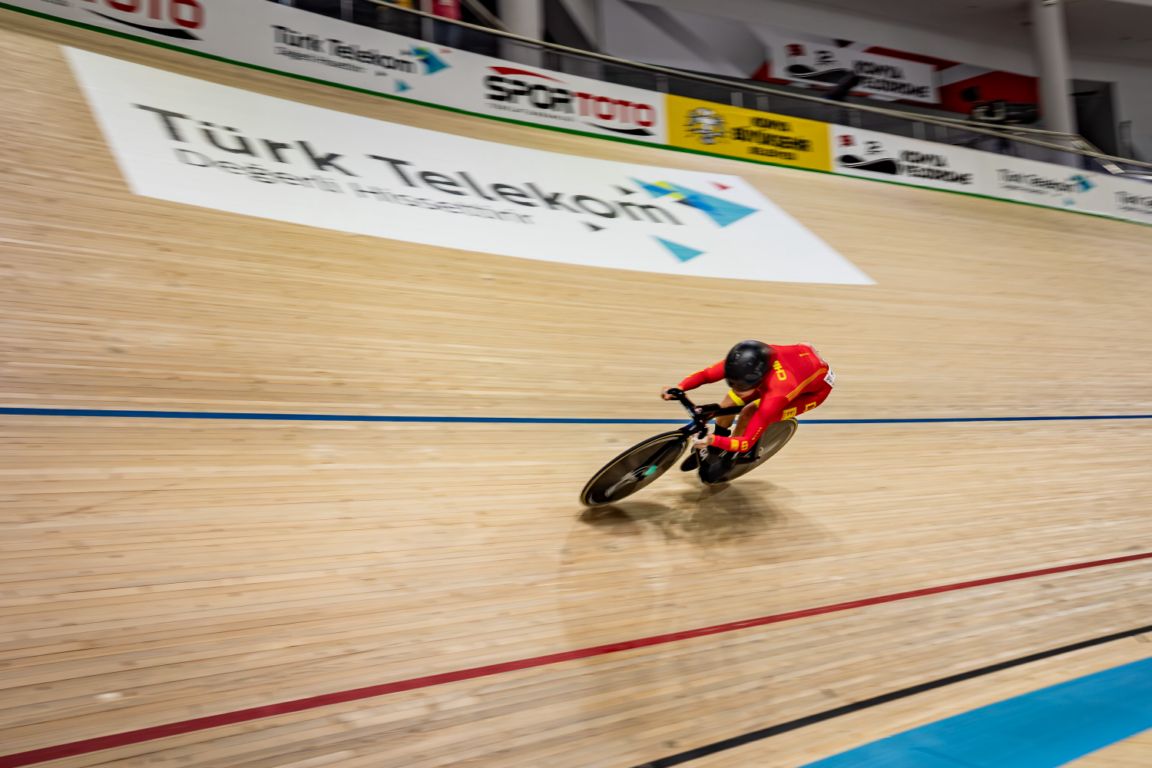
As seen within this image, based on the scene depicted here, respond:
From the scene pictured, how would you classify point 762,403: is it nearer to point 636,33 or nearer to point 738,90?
point 738,90

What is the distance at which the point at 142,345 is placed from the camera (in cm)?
319

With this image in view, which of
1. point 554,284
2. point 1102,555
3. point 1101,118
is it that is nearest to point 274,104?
point 554,284

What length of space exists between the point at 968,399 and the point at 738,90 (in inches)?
169

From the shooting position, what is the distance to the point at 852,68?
48.9ft

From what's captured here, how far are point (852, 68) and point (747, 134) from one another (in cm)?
867

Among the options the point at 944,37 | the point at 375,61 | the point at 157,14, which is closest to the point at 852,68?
the point at 944,37

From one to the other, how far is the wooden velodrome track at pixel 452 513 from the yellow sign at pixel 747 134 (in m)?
2.78

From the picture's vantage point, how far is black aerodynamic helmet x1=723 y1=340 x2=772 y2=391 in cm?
298

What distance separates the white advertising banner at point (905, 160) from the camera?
327 inches

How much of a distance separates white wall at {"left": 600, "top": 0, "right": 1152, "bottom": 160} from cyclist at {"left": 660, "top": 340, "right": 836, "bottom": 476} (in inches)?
436

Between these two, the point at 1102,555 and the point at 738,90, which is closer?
the point at 1102,555

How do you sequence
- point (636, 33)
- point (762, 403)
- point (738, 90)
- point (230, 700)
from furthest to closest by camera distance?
point (636, 33)
point (738, 90)
point (762, 403)
point (230, 700)

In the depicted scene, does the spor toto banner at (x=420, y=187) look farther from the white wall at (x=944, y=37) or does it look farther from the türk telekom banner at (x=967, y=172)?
the white wall at (x=944, y=37)

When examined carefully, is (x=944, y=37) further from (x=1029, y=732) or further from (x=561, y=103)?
(x=1029, y=732)
